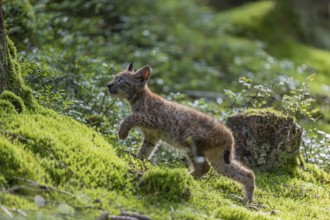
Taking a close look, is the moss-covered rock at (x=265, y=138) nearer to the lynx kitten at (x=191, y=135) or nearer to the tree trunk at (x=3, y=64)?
the lynx kitten at (x=191, y=135)

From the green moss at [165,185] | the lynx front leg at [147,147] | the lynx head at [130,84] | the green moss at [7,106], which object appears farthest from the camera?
the lynx head at [130,84]

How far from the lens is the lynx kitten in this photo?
24.8 ft

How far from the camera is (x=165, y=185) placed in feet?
20.8

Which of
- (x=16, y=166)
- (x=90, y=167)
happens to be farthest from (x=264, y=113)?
(x=16, y=166)

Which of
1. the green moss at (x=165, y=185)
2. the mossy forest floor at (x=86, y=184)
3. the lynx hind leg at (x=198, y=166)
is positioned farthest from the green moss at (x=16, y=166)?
the lynx hind leg at (x=198, y=166)

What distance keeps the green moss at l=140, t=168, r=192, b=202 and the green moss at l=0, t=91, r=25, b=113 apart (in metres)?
1.76

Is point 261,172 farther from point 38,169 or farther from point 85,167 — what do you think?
point 38,169

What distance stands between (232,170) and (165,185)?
170 centimetres

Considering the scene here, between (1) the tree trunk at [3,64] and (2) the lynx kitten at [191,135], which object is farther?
(2) the lynx kitten at [191,135]

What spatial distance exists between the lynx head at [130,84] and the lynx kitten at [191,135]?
0.22 m

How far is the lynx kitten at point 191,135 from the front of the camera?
7547 millimetres

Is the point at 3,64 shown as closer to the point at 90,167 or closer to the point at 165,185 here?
the point at 90,167

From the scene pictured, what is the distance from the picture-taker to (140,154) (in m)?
8.23

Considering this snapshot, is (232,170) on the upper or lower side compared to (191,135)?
lower
